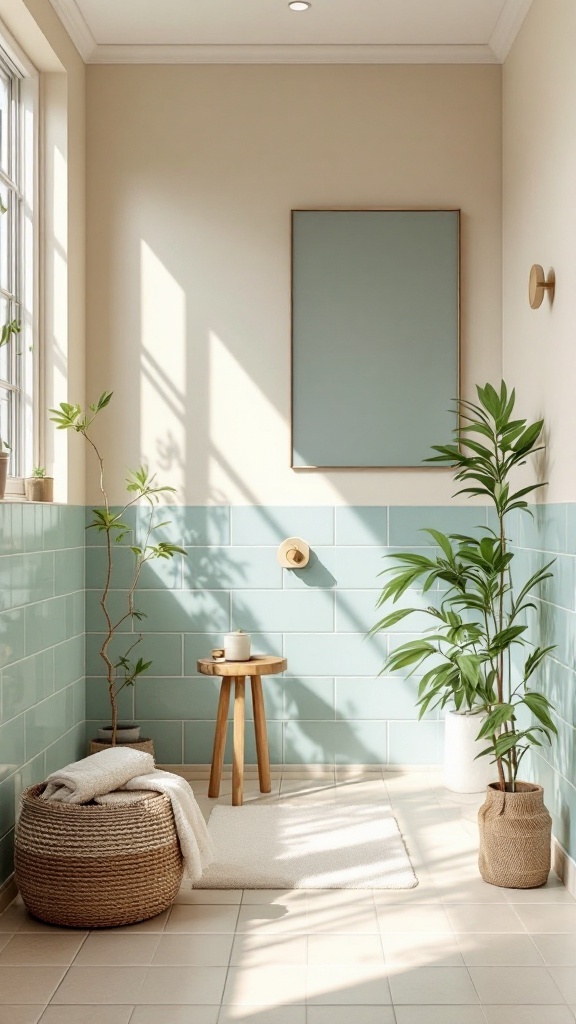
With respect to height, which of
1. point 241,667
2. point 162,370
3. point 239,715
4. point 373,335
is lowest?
point 239,715

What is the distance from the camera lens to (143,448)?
4164 mm

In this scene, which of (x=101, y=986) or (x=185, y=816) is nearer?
(x=101, y=986)

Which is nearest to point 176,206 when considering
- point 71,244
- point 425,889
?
point 71,244

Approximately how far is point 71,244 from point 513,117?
175 centimetres

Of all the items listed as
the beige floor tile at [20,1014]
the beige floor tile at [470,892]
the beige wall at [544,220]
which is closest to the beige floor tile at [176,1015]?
the beige floor tile at [20,1014]

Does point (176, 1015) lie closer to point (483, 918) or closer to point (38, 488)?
point (483, 918)

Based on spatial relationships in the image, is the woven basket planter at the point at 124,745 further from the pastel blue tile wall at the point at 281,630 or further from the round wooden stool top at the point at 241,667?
the round wooden stool top at the point at 241,667

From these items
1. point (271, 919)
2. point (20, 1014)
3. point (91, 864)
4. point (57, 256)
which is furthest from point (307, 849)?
point (57, 256)

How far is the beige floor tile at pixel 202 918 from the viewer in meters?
2.71

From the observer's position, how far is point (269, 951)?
2.57m

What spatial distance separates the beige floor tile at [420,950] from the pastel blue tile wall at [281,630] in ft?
4.99

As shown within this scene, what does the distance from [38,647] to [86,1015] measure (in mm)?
1356

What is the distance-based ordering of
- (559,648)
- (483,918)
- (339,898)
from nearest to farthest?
1. (483,918)
2. (339,898)
3. (559,648)

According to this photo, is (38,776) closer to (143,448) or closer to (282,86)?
(143,448)
